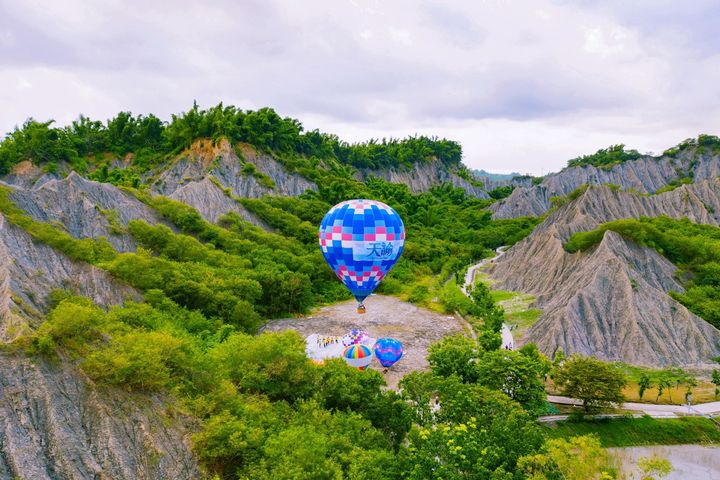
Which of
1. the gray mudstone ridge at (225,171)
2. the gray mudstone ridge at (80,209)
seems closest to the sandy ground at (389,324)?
the gray mudstone ridge at (80,209)

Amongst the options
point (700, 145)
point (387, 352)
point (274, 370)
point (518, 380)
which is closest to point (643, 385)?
point (518, 380)

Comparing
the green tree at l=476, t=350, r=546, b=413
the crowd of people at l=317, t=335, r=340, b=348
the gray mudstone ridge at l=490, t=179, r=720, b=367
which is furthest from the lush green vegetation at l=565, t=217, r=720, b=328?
the crowd of people at l=317, t=335, r=340, b=348

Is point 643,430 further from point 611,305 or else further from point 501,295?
point 501,295

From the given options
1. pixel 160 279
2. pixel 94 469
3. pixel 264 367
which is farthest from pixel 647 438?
pixel 160 279

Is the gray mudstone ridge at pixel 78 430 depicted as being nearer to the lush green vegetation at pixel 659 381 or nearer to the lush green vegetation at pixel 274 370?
the lush green vegetation at pixel 274 370

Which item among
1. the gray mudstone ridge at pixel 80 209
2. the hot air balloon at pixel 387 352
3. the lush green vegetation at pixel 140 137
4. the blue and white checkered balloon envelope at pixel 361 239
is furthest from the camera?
the lush green vegetation at pixel 140 137

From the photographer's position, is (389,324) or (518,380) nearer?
(518,380)
